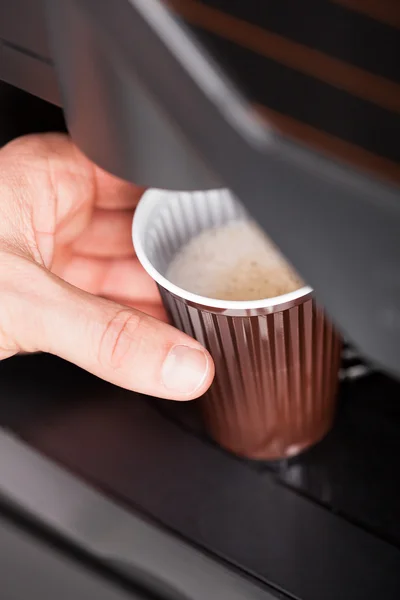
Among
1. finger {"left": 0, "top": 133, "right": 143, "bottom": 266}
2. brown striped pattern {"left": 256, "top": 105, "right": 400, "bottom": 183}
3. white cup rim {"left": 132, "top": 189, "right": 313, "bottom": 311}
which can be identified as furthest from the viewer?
finger {"left": 0, "top": 133, "right": 143, "bottom": 266}

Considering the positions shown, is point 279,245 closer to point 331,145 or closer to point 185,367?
point 331,145

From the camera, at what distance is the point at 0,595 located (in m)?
0.37

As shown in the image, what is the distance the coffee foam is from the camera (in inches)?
15.8

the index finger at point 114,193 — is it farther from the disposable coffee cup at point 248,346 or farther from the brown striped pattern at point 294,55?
the brown striped pattern at point 294,55

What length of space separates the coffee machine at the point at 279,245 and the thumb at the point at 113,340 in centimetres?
7

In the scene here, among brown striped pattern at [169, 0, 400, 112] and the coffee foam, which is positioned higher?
brown striped pattern at [169, 0, 400, 112]

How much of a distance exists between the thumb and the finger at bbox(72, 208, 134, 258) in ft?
0.42

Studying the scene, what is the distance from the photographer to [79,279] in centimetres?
50

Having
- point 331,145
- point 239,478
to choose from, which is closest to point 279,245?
point 331,145

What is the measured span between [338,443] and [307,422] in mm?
30

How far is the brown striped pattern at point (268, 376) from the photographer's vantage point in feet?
1.17

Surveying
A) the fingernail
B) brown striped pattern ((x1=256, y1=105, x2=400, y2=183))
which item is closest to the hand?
the fingernail

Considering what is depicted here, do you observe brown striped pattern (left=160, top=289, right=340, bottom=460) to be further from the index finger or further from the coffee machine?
the index finger

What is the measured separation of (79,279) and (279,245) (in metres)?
0.30
